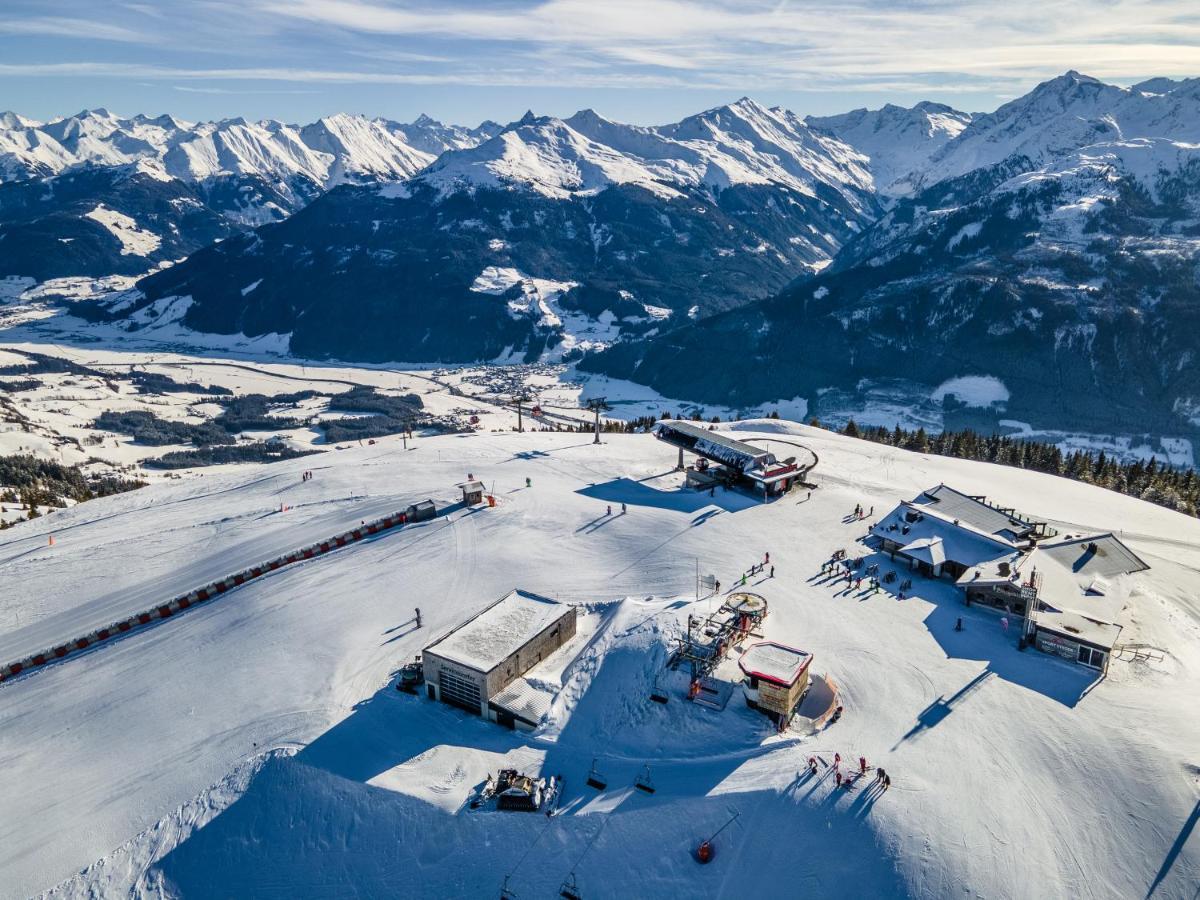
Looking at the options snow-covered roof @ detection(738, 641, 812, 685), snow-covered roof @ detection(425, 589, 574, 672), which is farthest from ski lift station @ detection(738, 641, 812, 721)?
snow-covered roof @ detection(425, 589, 574, 672)

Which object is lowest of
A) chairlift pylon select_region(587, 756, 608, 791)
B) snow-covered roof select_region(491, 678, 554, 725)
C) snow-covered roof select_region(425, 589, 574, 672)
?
chairlift pylon select_region(587, 756, 608, 791)

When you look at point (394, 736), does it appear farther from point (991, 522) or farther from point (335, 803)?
point (991, 522)

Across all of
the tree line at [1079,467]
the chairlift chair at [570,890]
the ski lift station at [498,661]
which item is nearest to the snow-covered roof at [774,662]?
the ski lift station at [498,661]

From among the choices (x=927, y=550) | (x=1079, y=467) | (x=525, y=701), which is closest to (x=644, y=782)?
(x=525, y=701)

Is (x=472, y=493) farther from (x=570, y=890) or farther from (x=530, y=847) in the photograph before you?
(x=570, y=890)

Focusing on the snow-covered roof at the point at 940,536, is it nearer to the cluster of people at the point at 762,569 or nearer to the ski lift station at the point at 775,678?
the cluster of people at the point at 762,569

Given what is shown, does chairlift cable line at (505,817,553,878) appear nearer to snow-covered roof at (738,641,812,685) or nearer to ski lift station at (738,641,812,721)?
ski lift station at (738,641,812,721)
